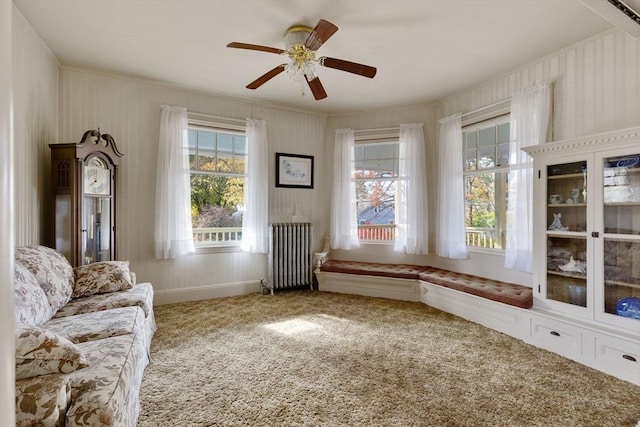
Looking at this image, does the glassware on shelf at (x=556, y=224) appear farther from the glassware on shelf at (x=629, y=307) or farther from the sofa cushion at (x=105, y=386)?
the sofa cushion at (x=105, y=386)

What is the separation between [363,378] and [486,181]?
9.35ft

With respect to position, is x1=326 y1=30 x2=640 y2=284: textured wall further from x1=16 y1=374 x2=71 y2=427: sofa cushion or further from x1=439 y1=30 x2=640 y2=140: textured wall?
x1=16 y1=374 x2=71 y2=427: sofa cushion

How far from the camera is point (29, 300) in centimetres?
178

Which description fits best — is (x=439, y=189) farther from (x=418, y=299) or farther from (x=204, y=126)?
(x=204, y=126)

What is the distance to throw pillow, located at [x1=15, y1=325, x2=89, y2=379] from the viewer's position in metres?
1.13

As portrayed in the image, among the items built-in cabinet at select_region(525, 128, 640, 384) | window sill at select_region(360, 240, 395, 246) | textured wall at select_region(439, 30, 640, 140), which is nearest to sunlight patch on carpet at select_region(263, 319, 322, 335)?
window sill at select_region(360, 240, 395, 246)

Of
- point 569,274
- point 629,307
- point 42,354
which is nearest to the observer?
point 42,354

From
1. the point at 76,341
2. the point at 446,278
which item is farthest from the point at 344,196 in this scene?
the point at 76,341

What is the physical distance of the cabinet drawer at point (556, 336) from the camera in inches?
97.6

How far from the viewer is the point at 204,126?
413cm

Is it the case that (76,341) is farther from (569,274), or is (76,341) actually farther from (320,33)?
(569,274)

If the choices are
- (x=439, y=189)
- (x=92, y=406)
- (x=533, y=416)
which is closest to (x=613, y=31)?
(x=439, y=189)

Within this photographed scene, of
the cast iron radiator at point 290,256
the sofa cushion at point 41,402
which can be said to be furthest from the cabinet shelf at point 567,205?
the sofa cushion at point 41,402

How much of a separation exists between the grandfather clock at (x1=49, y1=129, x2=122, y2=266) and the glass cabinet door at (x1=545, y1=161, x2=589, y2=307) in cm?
419
